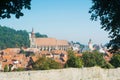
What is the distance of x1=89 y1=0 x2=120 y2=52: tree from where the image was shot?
12.2 meters

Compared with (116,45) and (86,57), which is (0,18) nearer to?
(116,45)

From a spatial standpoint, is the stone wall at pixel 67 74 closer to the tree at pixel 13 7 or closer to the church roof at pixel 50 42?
the tree at pixel 13 7

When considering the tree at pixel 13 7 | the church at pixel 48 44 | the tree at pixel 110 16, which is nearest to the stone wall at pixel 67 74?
the tree at pixel 110 16

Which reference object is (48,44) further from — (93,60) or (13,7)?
(13,7)

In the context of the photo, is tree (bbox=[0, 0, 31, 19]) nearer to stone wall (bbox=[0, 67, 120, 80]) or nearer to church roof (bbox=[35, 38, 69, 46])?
stone wall (bbox=[0, 67, 120, 80])

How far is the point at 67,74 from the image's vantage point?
69.9ft

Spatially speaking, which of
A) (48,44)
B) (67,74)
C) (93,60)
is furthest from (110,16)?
(48,44)

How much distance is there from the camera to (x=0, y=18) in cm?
920

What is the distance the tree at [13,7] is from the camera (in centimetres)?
908

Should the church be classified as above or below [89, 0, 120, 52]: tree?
above

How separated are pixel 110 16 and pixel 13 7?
4673mm

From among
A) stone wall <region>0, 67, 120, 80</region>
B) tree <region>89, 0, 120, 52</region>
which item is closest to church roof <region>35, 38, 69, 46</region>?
stone wall <region>0, 67, 120, 80</region>

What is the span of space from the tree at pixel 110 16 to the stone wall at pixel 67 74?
6286mm

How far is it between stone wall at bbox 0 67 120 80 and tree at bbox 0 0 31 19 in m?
8.96
